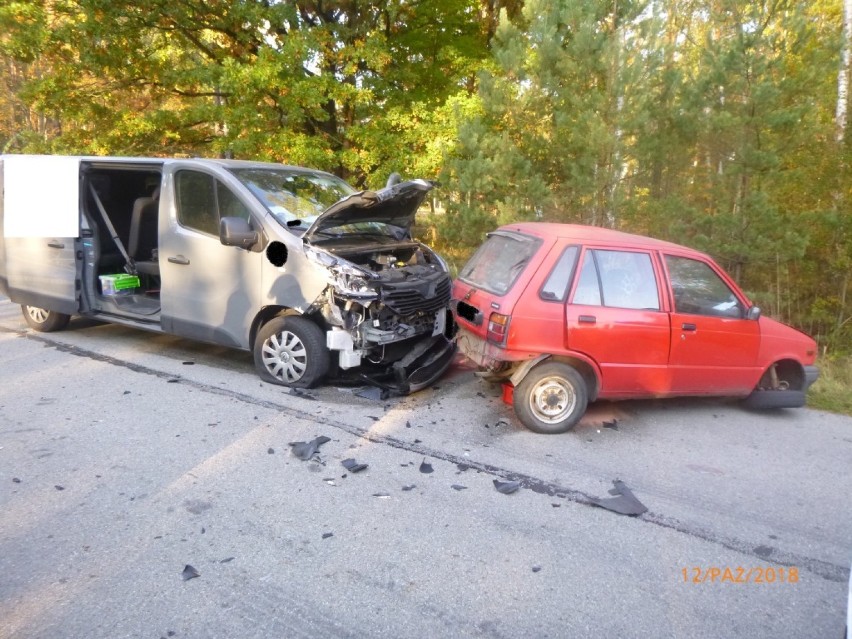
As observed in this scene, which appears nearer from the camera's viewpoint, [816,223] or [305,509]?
[305,509]

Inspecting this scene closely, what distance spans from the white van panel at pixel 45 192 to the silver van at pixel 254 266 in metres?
0.01

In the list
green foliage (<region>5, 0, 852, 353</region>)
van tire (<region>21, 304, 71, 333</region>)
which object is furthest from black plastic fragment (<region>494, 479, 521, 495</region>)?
green foliage (<region>5, 0, 852, 353</region>)

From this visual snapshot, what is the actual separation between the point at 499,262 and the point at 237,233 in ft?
7.96

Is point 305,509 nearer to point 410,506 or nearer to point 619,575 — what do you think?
point 410,506

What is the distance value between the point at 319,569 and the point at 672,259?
3.90 m

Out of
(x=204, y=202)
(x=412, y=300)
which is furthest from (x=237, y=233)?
(x=412, y=300)

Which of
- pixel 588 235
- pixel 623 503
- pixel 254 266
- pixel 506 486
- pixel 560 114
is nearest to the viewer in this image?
pixel 623 503

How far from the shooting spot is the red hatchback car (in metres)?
4.88

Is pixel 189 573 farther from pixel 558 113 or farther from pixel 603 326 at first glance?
pixel 558 113

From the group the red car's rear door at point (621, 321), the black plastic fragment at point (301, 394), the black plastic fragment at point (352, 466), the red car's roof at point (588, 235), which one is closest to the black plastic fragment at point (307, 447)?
the black plastic fragment at point (352, 466)

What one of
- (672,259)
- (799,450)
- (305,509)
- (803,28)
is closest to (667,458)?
(799,450)

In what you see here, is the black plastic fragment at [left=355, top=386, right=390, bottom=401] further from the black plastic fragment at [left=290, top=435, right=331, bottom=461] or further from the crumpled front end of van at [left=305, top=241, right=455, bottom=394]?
the black plastic fragment at [left=290, top=435, right=331, bottom=461]

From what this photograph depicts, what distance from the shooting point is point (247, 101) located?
→ 12.4 m

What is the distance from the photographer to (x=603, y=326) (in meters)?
4.92
